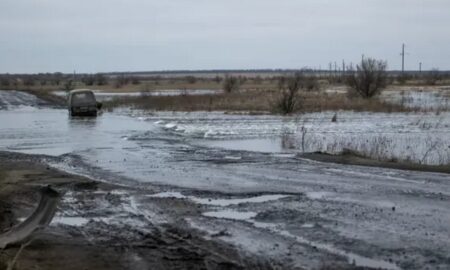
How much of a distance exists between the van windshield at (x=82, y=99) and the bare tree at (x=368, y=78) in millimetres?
25744

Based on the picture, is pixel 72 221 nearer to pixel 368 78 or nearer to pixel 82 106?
pixel 82 106

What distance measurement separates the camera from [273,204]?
11.8 meters

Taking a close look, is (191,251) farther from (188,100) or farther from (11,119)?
(188,100)

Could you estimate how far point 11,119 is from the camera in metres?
42.7

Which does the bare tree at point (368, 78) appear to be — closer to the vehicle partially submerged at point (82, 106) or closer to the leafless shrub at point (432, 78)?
the vehicle partially submerged at point (82, 106)

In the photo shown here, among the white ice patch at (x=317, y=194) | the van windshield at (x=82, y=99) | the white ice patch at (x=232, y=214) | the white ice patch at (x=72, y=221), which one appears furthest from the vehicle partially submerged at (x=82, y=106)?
the white ice patch at (x=232, y=214)

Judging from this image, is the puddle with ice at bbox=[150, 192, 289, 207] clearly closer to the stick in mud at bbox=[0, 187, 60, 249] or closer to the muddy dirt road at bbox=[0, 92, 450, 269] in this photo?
the muddy dirt road at bbox=[0, 92, 450, 269]

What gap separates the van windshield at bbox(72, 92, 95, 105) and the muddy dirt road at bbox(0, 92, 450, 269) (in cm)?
2227

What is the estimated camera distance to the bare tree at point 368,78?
194 feet

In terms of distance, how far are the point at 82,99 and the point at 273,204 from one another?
34884 mm

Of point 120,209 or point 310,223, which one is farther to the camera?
point 120,209

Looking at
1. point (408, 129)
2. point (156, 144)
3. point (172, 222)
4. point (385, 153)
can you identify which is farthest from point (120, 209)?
point (408, 129)

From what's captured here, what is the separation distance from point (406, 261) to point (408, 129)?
83.2 ft

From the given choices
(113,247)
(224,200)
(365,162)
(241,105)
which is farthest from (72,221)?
(241,105)
